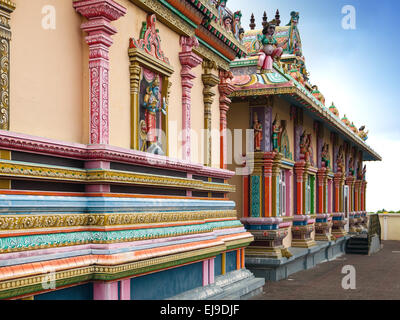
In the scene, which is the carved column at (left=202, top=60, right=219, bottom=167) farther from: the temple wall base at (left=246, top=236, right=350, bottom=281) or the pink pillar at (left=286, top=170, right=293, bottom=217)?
the pink pillar at (left=286, top=170, right=293, bottom=217)

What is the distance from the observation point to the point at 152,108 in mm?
7371

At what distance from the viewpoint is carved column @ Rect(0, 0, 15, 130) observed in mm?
4832

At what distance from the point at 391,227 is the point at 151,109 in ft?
89.2

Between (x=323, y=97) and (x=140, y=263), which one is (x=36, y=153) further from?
(x=323, y=97)

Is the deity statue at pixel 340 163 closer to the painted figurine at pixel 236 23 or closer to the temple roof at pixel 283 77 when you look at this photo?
the temple roof at pixel 283 77

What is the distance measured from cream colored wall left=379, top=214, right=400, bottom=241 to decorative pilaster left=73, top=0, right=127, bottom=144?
92.4 ft

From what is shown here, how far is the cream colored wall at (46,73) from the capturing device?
510 cm

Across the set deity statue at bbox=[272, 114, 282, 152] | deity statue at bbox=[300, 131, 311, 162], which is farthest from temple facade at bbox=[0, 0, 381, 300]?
deity statue at bbox=[300, 131, 311, 162]

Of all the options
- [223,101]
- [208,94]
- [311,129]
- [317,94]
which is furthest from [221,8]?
[317,94]

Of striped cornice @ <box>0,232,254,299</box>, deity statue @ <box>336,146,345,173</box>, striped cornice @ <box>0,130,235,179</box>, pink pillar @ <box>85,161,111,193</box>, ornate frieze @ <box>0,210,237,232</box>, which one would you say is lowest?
striped cornice @ <box>0,232,254,299</box>

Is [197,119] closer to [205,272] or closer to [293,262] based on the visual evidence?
[205,272]

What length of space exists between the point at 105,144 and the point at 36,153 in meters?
0.93

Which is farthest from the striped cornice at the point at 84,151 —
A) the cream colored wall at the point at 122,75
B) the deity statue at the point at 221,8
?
the deity statue at the point at 221,8
